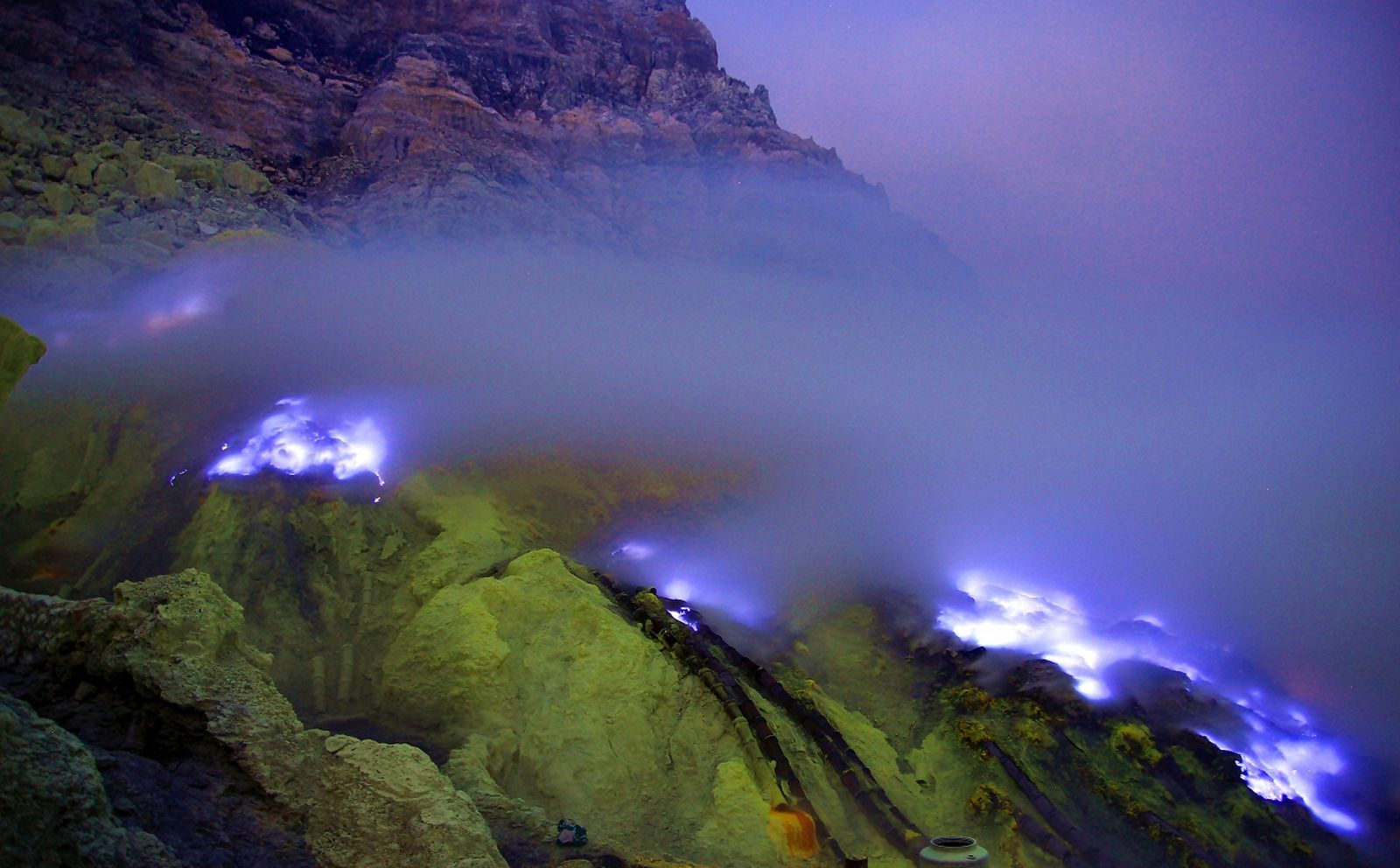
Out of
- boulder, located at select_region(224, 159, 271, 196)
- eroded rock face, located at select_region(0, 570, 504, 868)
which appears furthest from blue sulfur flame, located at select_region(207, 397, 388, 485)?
boulder, located at select_region(224, 159, 271, 196)

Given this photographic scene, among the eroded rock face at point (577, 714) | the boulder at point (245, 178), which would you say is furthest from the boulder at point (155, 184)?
the eroded rock face at point (577, 714)

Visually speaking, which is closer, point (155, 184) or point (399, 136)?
point (155, 184)

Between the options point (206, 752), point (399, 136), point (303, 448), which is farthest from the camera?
point (399, 136)

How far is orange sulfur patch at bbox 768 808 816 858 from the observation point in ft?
33.8

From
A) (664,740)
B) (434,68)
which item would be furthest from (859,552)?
(434,68)

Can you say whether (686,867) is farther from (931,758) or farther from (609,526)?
(609,526)

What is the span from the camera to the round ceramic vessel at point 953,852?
392 inches

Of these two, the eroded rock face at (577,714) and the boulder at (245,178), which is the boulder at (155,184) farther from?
the eroded rock face at (577,714)

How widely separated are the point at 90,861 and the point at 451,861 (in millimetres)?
2763

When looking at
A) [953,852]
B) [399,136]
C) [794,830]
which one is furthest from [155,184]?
[953,852]

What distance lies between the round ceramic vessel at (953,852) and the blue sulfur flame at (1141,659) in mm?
7448

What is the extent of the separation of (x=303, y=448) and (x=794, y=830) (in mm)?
14704

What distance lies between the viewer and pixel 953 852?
10.1 meters

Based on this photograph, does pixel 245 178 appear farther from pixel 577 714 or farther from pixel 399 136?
pixel 577 714
